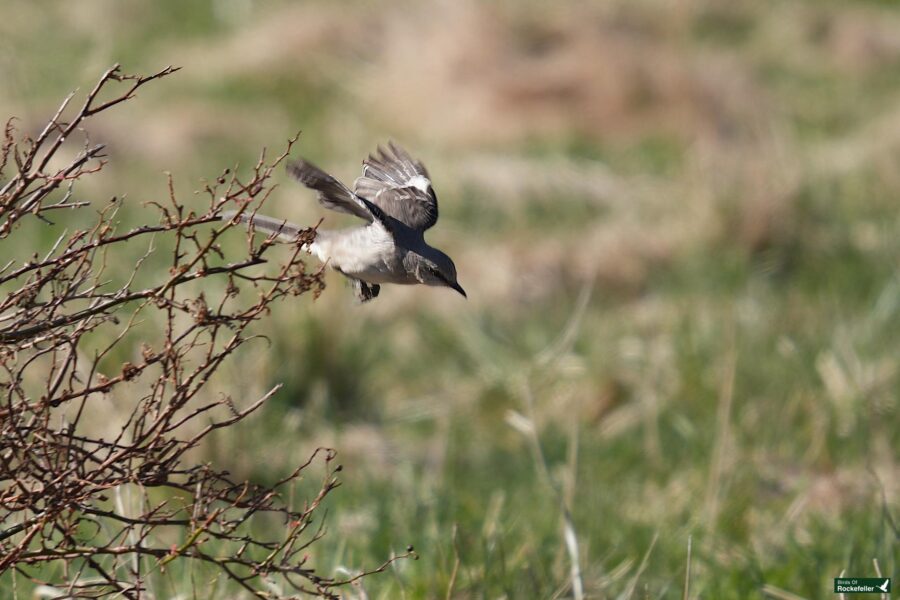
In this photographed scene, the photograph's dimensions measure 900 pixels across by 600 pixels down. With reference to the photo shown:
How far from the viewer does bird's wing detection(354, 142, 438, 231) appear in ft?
12.4

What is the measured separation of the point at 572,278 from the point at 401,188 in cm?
535

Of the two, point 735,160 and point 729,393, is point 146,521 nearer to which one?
point 729,393

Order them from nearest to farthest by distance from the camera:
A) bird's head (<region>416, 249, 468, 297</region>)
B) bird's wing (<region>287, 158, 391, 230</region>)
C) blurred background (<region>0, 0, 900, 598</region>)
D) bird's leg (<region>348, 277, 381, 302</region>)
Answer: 1. bird's wing (<region>287, 158, 391, 230</region>)
2. bird's head (<region>416, 249, 468, 297</region>)
3. bird's leg (<region>348, 277, 381, 302</region>)
4. blurred background (<region>0, 0, 900, 598</region>)

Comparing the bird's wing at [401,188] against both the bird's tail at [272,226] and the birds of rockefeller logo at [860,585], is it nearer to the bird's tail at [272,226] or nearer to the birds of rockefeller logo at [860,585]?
the bird's tail at [272,226]

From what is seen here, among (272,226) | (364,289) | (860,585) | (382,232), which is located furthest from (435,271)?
(860,585)

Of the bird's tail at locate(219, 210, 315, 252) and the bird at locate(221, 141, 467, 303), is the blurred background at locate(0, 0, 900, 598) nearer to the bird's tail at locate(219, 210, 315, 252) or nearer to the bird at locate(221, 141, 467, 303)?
the bird at locate(221, 141, 467, 303)

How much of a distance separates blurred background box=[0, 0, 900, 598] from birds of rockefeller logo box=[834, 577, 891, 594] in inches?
3.9

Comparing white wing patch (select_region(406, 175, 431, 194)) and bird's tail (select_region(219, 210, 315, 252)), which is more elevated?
white wing patch (select_region(406, 175, 431, 194))

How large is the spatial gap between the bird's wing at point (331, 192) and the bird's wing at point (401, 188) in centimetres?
34

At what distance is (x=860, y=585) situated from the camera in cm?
397

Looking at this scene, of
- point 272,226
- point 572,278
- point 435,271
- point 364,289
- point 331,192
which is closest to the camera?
point 331,192

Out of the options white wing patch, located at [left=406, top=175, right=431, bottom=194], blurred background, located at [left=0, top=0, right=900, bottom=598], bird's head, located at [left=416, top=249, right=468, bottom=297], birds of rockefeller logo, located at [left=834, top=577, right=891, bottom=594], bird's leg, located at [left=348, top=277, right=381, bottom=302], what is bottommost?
birds of rockefeller logo, located at [left=834, top=577, right=891, bottom=594]

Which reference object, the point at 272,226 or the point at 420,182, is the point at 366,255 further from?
the point at 420,182

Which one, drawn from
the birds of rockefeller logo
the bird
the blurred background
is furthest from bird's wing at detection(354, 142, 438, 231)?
the birds of rockefeller logo
